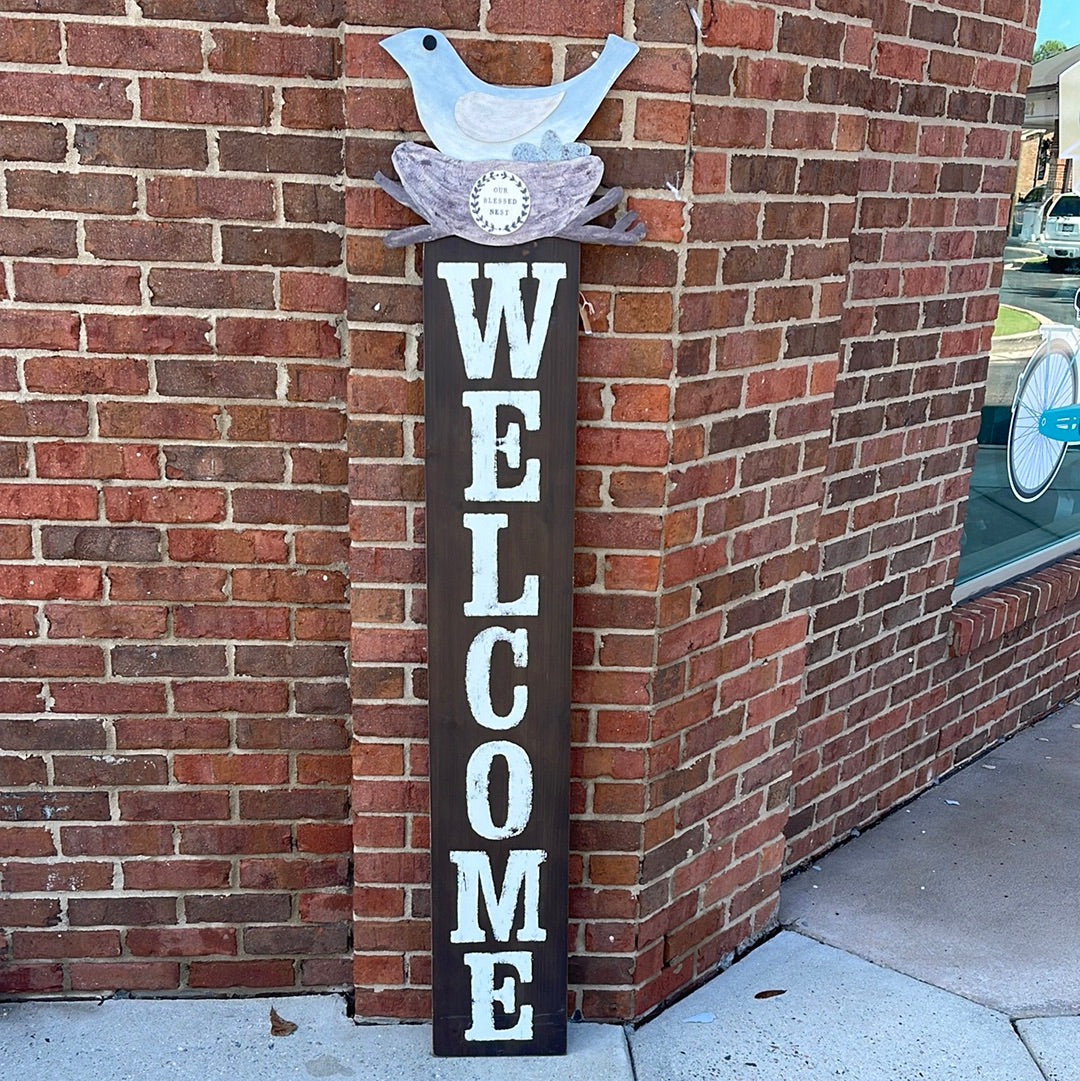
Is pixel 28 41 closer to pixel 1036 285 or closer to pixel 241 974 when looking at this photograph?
pixel 241 974

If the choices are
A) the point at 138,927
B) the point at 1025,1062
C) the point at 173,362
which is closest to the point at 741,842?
the point at 1025,1062

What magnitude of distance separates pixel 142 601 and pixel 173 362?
0.55 meters

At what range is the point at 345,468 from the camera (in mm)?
2494

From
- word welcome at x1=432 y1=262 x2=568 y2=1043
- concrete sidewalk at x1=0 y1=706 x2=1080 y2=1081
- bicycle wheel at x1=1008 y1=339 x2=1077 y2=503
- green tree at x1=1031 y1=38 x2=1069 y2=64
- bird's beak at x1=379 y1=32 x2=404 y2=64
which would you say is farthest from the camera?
bicycle wheel at x1=1008 y1=339 x2=1077 y2=503

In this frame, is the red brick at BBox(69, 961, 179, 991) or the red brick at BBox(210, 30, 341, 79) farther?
the red brick at BBox(69, 961, 179, 991)

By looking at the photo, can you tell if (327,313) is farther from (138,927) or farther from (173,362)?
(138,927)

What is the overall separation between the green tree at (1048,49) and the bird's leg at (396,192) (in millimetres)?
2481

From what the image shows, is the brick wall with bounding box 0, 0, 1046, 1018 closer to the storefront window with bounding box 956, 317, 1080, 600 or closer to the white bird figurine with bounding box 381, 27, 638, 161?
the white bird figurine with bounding box 381, 27, 638, 161

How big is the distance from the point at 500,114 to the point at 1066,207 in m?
2.74

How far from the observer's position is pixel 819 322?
107 inches

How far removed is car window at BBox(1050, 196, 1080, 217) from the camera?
13.0 feet

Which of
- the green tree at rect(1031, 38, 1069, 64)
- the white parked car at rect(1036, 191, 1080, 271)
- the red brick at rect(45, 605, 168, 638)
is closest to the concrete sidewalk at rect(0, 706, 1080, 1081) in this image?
the red brick at rect(45, 605, 168, 638)

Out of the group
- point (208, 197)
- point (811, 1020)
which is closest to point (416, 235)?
point (208, 197)

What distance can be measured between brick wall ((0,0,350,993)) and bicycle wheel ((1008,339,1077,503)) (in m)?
2.75
